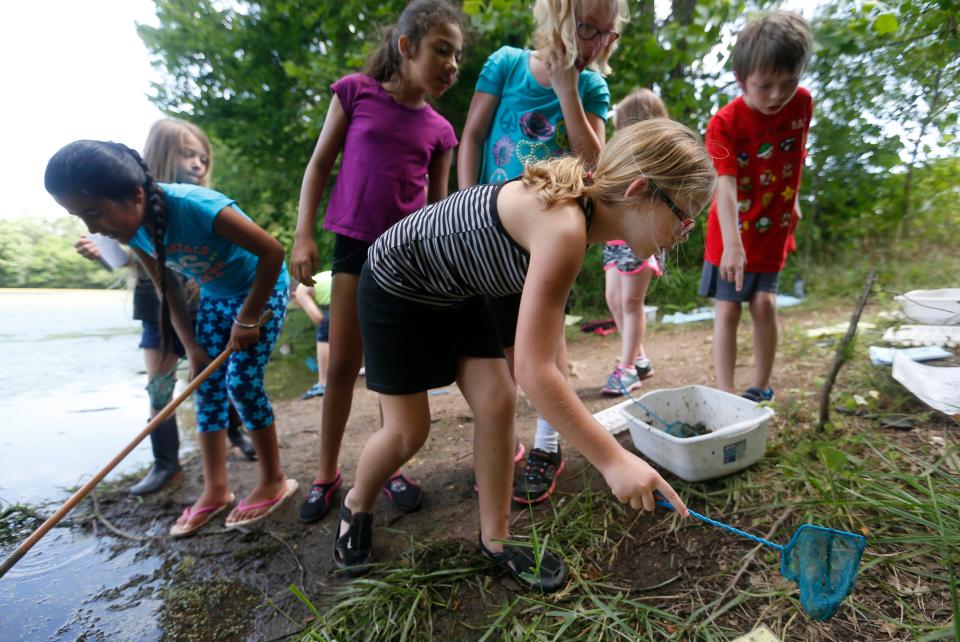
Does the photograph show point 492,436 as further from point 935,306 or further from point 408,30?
point 935,306

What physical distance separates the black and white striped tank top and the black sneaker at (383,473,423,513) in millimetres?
898

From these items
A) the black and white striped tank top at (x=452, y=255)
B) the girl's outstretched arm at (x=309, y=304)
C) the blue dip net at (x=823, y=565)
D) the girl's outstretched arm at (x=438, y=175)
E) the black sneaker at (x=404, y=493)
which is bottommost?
the black sneaker at (x=404, y=493)

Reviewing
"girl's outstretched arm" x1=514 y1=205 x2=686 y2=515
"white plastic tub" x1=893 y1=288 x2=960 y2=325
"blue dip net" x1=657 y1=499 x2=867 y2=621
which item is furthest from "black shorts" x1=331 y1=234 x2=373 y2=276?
"white plastic tub" x1=893 y1=288 x2=960 y2=325

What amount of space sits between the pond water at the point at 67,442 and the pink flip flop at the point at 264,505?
1.00 feet

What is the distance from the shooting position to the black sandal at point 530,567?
1450 millimetres

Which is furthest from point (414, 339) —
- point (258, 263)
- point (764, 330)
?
point (764, 330)

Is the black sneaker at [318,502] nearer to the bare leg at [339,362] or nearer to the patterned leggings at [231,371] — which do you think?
the bare leg at [339,362]

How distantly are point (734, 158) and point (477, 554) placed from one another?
192cm

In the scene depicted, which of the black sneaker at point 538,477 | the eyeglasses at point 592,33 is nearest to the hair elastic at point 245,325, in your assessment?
the black sneaker at point 538,477

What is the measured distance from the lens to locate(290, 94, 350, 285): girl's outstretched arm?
6.20 ft

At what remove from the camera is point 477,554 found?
5.37 feet

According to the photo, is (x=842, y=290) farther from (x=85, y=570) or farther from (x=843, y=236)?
(x=85, y=570)

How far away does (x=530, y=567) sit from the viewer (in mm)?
1495

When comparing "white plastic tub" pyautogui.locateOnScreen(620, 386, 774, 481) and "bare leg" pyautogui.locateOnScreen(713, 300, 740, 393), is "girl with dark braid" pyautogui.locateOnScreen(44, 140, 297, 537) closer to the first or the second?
"white plastic tub" pyautogui.locateOnScreen(620, 386, 774, 481)
